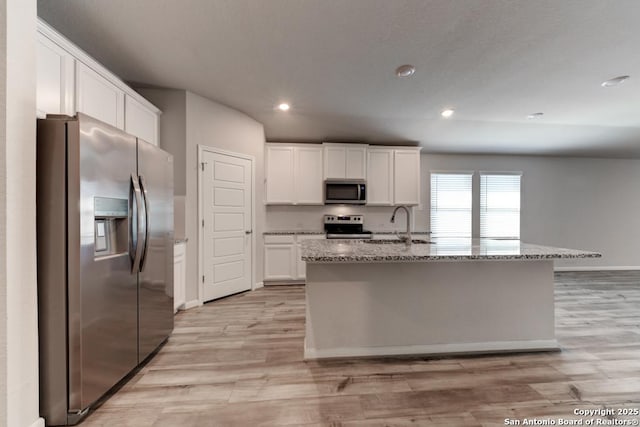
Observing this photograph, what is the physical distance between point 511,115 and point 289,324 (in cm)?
426

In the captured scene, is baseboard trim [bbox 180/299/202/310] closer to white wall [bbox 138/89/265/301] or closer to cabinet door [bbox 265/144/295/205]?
white wall [bbox 138/89/265/301]

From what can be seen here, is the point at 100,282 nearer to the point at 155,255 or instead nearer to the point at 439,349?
the point at 155,255

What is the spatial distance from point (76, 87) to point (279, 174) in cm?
→ 284

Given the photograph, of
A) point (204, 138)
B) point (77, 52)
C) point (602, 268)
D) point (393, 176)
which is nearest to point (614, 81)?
point (393, 176)

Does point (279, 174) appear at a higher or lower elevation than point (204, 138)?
lower

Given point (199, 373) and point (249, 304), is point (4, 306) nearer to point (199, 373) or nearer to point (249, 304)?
point (199, 373)

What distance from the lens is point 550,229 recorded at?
18.2 ft

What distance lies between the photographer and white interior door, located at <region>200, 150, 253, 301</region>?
11.3ft

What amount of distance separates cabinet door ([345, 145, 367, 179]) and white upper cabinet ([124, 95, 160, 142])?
114 inches

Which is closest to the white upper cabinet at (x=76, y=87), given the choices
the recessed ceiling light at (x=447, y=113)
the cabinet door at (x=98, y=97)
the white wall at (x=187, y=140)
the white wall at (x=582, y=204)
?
the cabinet door at (x=98, y=97)

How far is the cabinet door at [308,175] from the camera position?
463cm

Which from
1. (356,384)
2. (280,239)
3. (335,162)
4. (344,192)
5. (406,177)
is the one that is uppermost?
(335,162)

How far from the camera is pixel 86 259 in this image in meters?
1.49

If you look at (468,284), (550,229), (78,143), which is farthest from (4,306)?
(550,229)
